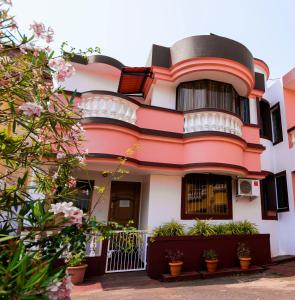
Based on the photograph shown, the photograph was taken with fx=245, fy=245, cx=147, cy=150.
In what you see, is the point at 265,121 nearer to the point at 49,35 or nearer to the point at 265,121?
the point at 265,121

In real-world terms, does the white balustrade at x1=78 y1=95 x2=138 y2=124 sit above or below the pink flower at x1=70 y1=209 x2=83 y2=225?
above

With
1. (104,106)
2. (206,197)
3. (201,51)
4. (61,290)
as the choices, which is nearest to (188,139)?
(206,197)

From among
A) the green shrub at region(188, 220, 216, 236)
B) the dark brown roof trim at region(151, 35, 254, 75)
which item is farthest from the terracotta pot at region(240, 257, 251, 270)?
the dark brown roof trim at region(151, 35, 254, 75)

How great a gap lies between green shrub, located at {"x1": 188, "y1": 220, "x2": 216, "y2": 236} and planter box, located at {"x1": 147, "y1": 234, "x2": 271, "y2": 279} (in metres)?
0.20

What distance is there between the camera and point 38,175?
2.96m

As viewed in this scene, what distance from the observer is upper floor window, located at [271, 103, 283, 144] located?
37.7 ft

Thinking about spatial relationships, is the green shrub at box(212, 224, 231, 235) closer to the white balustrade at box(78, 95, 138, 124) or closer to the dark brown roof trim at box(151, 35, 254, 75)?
the white balustrade at box(78, 95, 138, 124)

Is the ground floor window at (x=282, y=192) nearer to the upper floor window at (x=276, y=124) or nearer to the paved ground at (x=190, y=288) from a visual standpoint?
the upper floor window at (x=276, y=124)

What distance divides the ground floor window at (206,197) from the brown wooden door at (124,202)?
2075mm

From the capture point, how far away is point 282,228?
409 inches

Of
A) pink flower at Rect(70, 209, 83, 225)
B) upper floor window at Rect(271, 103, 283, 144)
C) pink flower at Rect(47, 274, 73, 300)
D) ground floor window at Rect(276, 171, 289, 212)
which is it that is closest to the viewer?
pink flower at Rect(47, 274, 73, 300)

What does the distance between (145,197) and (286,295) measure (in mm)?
5119

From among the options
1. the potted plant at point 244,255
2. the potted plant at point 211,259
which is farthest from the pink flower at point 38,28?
the potted plant at point 244,255

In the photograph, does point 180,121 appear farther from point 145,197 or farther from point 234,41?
point 234,41
